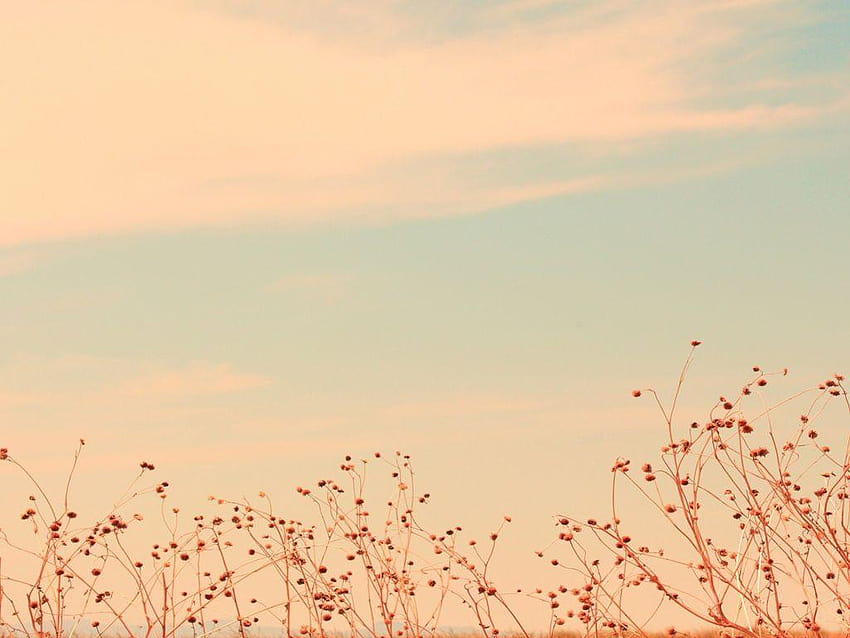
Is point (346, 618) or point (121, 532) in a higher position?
point (121, 532)

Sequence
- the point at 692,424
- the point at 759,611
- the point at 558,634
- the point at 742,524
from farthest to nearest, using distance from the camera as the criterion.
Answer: the point at 558,634
the point at 742,524
the point at 692,424
the point at 759,611

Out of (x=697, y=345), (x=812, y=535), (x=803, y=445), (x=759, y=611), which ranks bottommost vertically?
(x=759, y=611)

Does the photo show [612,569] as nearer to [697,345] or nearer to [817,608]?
[817,608]

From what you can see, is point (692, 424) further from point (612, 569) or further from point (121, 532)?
point (121, 532)

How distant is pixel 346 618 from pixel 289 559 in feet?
1.84

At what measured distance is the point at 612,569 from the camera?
7082mm

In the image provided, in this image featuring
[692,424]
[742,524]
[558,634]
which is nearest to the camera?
[692,424]

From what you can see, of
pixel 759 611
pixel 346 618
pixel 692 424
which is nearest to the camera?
pixel 759 611

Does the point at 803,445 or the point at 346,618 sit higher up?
the point at 803,445

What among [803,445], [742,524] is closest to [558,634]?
[742,524]

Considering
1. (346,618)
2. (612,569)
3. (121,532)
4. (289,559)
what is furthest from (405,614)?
(121,532)

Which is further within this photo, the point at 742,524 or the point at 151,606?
the point at 151,606

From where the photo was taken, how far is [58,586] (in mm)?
7621

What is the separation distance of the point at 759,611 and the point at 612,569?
4.48 feet
